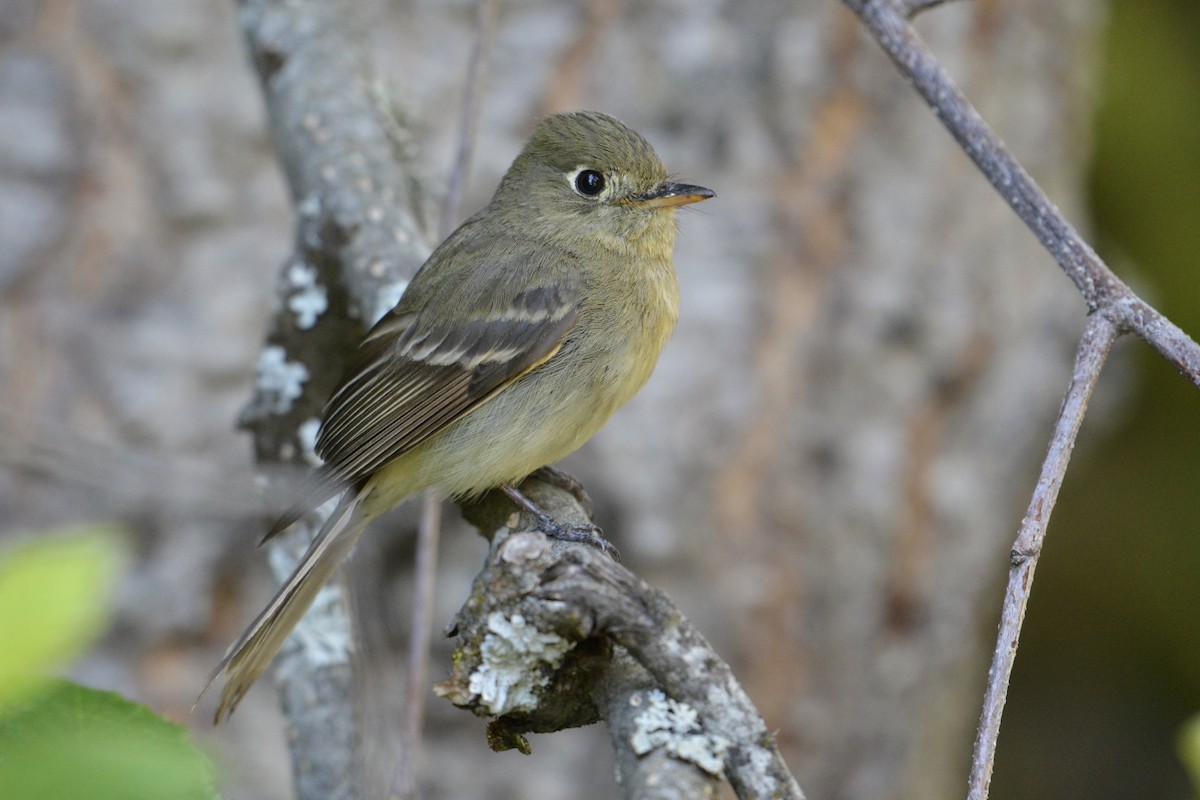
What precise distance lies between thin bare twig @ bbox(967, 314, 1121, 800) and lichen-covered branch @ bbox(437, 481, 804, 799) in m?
0.25

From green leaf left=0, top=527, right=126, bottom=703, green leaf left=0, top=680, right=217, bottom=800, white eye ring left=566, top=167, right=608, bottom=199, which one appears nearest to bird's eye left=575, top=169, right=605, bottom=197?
white eye ring left=566, top=167, right=608, bottom=199

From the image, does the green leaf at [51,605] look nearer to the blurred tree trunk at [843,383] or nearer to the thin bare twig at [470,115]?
the thin bare twig at [470,115]

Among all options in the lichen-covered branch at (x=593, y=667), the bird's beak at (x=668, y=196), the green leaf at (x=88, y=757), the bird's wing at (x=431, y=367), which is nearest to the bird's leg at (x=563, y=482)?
the bird's wing at (x=431, y=367)

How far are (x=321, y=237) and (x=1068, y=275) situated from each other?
1.86 m

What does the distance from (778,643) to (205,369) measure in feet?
7.55

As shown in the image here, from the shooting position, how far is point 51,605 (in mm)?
1105

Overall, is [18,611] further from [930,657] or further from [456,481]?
[930,657]

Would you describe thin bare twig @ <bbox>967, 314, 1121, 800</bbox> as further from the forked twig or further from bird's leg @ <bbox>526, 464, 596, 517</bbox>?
bird's leg @ <bbox>526, 464, 596, 517</bbox>

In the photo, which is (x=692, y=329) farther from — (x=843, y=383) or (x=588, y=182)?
(x=588, y=182)

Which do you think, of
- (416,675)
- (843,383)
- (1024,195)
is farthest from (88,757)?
(843,383)

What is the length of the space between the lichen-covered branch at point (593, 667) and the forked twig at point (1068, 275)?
1.03ft

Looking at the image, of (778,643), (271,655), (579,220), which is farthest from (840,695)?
(271,655)

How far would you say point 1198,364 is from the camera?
194cm

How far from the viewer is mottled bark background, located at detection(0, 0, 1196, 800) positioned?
4477 mm
